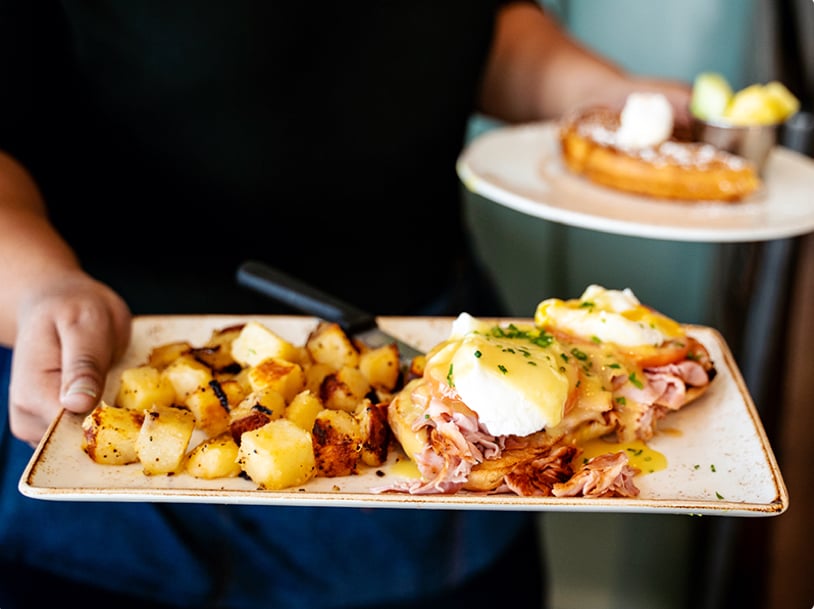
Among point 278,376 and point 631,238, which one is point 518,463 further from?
point 631,238

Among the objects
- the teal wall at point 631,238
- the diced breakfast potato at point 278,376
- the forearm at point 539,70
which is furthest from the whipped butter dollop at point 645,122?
the diced breakfast potato at point 278,376

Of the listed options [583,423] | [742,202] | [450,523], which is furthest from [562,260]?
[583,423]

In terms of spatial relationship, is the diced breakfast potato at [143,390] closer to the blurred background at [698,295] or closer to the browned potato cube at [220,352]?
the browned potato cube at [220,352]

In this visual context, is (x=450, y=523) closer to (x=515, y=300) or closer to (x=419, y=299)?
(x=419, y=299)

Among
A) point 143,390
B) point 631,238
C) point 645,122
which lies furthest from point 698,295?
point 143,390

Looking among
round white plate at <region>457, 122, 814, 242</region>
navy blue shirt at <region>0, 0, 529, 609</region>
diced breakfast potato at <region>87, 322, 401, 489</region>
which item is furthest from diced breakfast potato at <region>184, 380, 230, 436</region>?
round white plate at <region>457, 122, 814, 242</region>

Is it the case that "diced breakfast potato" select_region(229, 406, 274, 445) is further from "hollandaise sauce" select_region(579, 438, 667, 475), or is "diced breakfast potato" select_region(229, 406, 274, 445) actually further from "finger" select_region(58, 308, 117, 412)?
"hollandaise sauce" select_region(579, 438, 667, 475)
